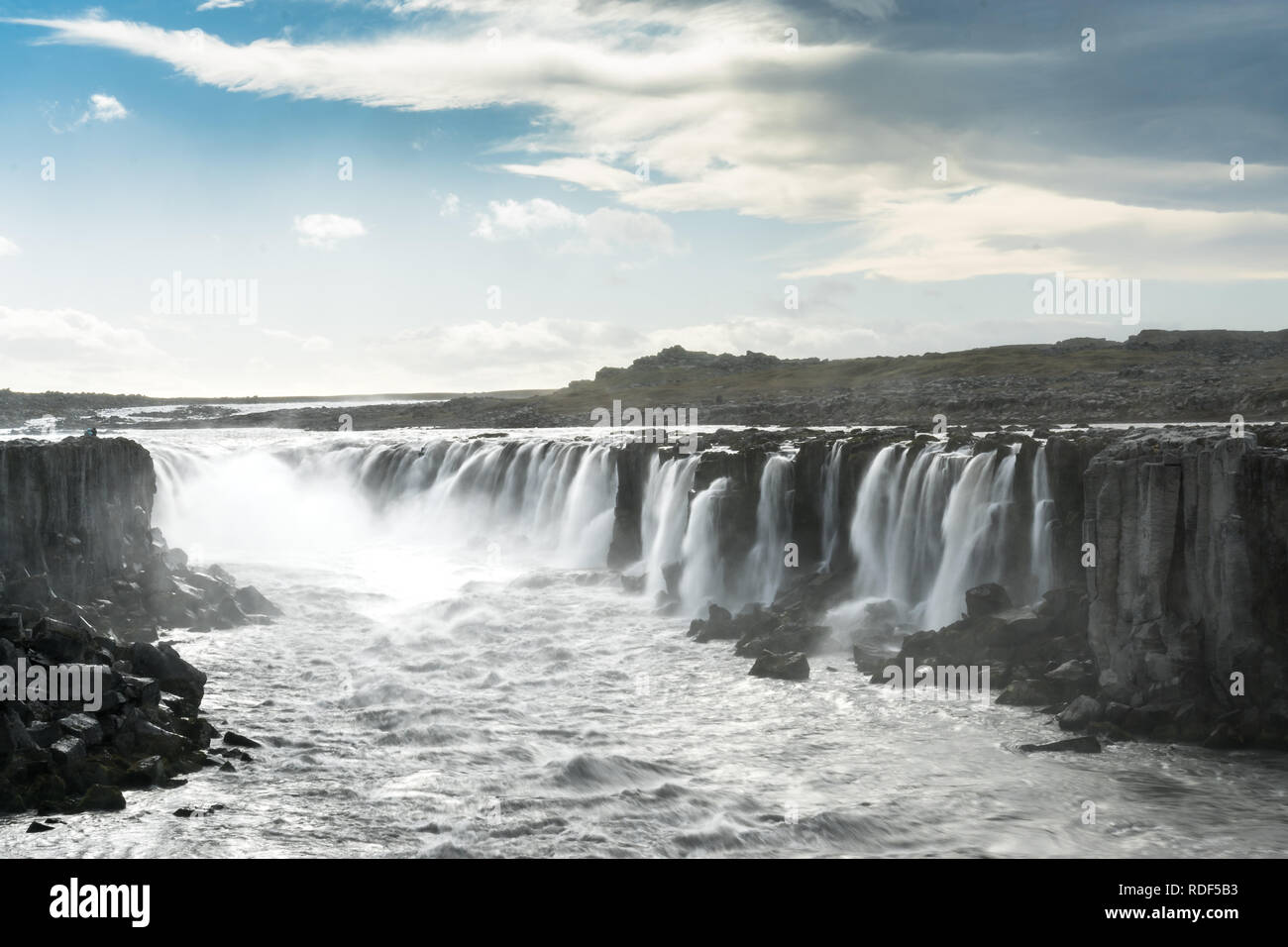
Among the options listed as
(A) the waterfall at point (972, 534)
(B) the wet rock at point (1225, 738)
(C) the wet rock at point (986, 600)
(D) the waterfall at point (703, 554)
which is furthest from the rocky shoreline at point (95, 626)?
(A) the waterfall at point (972, 534)

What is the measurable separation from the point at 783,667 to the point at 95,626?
70.6 feet

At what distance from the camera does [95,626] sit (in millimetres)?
35406

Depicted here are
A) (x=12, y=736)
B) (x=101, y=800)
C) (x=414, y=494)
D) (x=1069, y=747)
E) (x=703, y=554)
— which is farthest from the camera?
(x=414, y=494)

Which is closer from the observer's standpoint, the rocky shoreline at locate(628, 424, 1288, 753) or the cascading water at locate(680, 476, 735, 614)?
the rocky shoreline at locate(628, 424, 1288, 753)

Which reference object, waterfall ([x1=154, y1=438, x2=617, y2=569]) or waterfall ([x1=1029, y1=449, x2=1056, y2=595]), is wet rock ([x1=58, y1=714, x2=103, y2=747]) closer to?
waterfall ([x1=1029, y1=449, x2=1056, y2=595])

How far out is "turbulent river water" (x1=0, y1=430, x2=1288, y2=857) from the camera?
821 inches

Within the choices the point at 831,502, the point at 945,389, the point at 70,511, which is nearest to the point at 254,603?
the point at 70,511

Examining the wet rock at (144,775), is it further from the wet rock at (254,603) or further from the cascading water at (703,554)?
the cascading water at (703,554)

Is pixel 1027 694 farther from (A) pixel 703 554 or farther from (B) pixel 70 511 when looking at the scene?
(B) pixel 70 511

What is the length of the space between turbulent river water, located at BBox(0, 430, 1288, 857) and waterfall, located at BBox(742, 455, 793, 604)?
0.15 meters

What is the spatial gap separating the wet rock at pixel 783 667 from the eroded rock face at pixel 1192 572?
8.46m

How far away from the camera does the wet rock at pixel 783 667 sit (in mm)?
33312

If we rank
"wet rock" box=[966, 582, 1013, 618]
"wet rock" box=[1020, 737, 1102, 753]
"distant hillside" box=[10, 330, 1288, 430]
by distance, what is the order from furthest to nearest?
"distant hillside" box=[10, 330, 1288, 430] → "wet rock" box=[966, 582, 1013, 618] → "wet rock" box=[1020, 737, 1102, 753]

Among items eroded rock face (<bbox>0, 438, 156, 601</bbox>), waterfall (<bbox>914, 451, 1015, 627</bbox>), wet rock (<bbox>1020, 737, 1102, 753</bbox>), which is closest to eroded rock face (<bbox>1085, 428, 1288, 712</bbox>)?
wet rock (<bbox>1020, 737, 1102, 753</bbox>)
